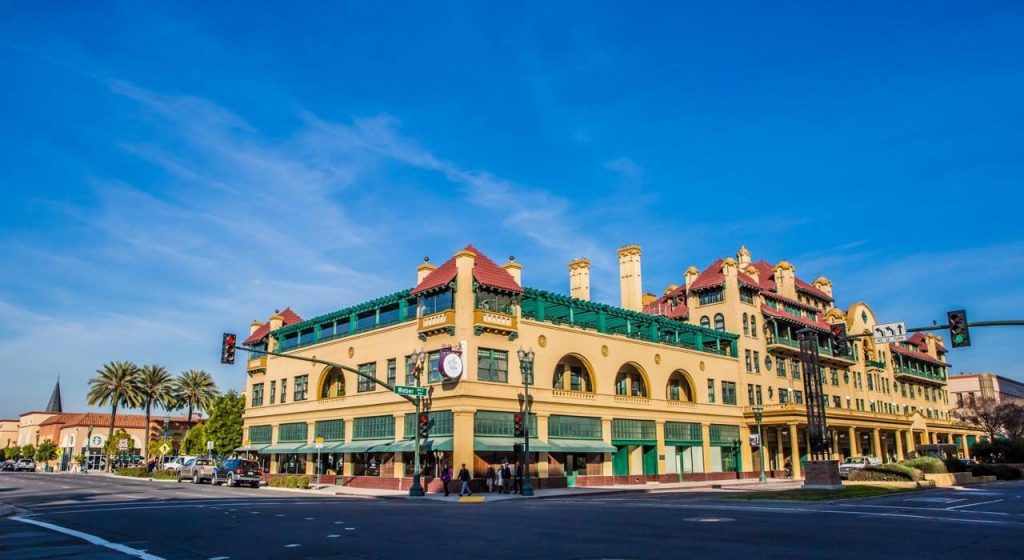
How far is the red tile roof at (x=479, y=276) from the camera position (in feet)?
144

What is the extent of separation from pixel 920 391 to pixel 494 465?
6851cm

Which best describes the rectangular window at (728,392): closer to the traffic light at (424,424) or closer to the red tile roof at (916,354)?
the traffic light at (424,424)

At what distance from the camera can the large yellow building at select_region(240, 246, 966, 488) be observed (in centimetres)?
4381

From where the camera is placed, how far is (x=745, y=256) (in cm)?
7350

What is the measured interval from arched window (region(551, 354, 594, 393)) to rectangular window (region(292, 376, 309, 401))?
19.4m

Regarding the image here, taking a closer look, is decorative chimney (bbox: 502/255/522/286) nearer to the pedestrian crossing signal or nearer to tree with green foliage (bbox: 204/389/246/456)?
the pedestrian crossing signal

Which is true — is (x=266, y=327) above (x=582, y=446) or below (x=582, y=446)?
above

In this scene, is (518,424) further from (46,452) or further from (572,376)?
(46,452)

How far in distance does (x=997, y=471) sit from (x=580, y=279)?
3099 centimetres

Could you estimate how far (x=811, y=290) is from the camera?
7700cm

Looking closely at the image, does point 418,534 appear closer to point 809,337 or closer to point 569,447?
point 809,337

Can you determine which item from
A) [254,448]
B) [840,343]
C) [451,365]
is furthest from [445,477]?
[254,448]

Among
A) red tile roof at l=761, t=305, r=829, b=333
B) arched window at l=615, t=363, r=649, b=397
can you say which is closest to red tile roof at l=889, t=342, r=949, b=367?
red tile roof at l=761, t=305, r=829, b=333

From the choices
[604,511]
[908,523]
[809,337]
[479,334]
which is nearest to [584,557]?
[908,523]
